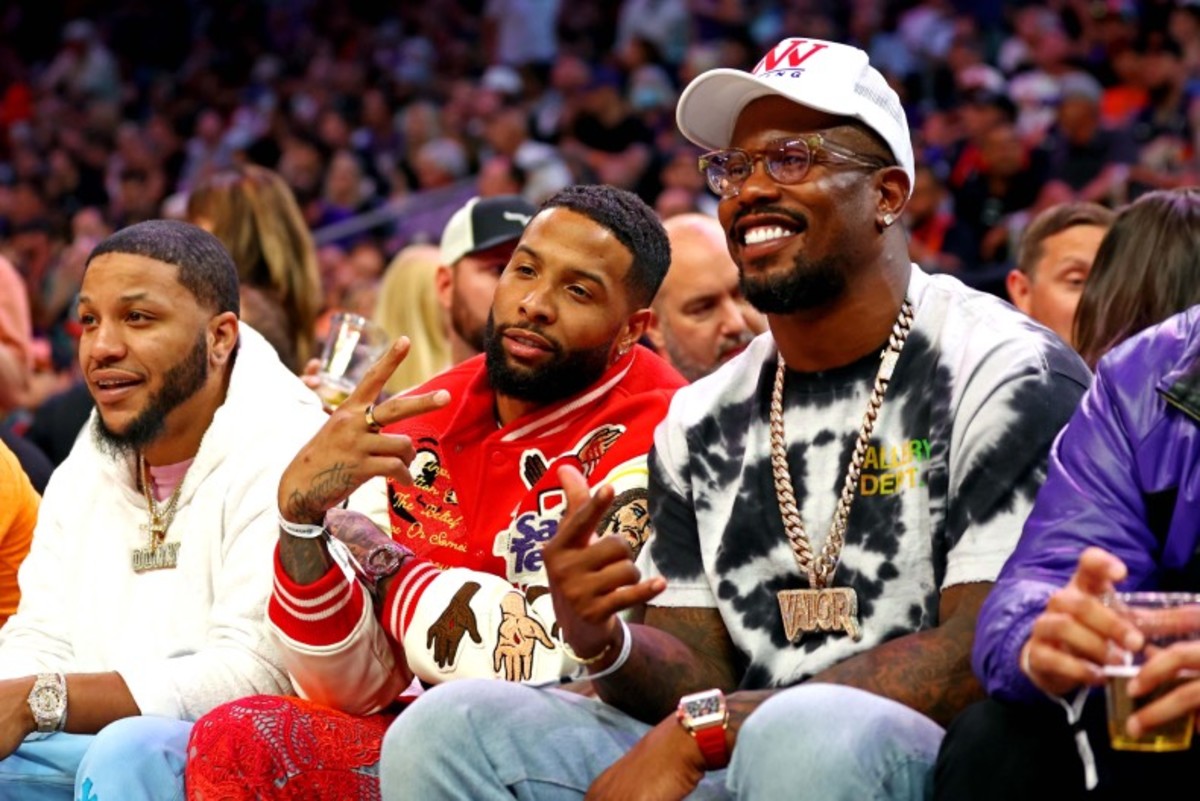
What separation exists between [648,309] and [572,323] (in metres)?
0.25

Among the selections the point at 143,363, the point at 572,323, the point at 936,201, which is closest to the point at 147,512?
the point at 143,363

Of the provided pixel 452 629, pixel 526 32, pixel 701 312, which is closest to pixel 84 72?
pixel 526 32

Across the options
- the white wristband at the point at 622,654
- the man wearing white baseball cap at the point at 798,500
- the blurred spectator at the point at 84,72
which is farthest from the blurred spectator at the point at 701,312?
the blurred spectator at the point at 84,72

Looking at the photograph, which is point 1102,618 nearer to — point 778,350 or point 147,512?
point 778,350

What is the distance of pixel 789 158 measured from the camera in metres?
3.47

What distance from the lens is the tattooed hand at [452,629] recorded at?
12.1ft

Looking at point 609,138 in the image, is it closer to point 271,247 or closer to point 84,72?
point 271,247

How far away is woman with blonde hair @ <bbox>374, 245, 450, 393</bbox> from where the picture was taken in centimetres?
667

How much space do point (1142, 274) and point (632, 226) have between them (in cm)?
112

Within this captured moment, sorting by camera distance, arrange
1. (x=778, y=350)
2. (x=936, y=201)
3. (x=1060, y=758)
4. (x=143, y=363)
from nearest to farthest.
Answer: (x=1060, y=758)
(x=778, y=350)
(x=143, y=363)
(x=936, y=201)

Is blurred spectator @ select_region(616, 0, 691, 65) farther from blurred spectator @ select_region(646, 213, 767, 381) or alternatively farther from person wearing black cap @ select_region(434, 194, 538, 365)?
blurred spectator @ select_region(646, 213, 767, 381)

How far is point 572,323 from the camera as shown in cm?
409

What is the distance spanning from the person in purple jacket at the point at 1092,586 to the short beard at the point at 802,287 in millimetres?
571

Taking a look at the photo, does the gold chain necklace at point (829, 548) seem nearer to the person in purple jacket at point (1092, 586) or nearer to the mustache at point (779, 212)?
the mustache at point (779, 212)
